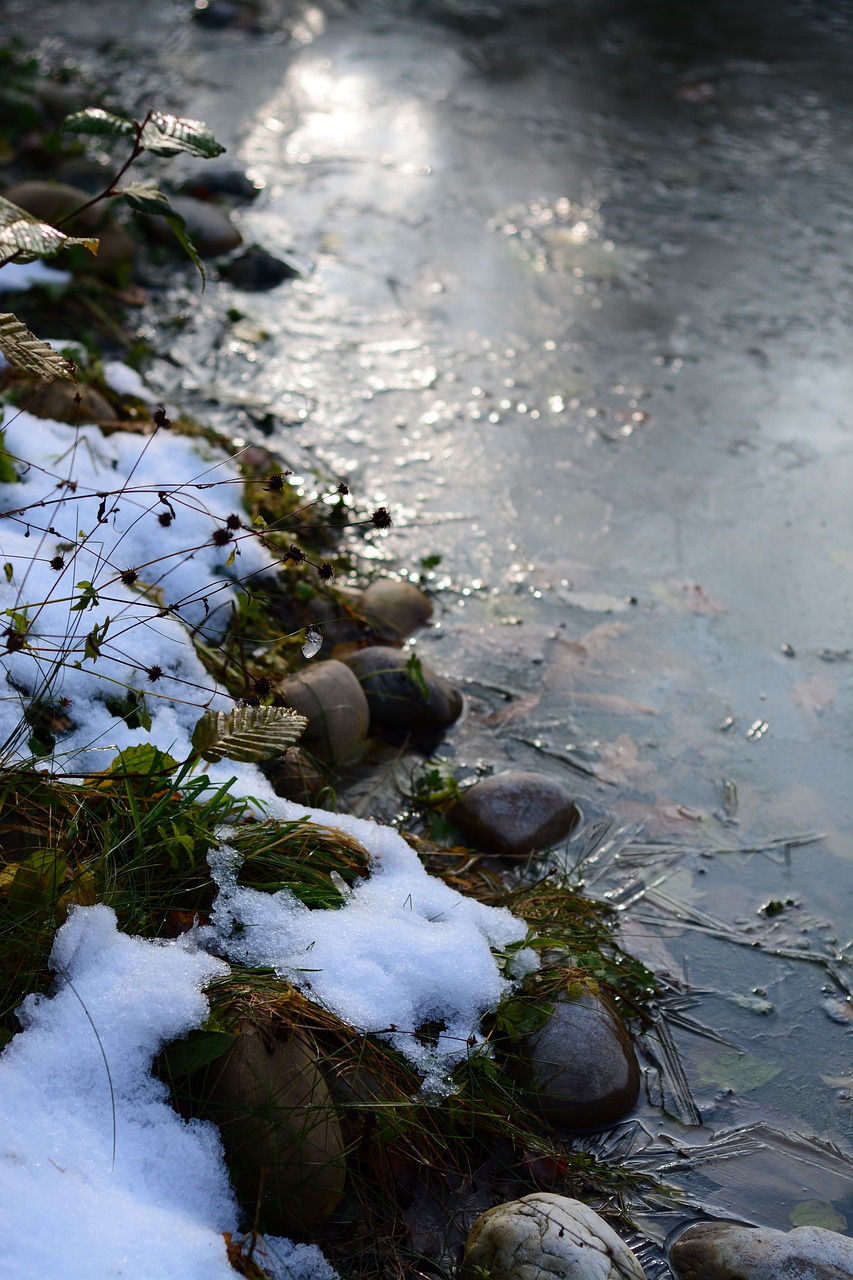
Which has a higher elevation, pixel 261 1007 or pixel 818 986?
pixel 261 1007

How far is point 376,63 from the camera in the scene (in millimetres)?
6949

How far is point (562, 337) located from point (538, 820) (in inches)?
100

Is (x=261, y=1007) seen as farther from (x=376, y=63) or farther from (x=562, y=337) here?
(x=376, y=63)

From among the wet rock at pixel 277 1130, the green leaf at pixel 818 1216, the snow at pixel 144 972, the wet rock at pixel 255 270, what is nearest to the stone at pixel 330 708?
the snow at pixel 144 972

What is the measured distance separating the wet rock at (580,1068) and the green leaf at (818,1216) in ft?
1.06

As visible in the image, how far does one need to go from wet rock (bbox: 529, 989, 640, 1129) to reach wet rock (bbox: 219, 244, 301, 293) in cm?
358

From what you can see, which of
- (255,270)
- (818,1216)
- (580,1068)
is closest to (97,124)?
(580,1068)

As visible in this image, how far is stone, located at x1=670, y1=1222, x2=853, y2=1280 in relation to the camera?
5.67ft

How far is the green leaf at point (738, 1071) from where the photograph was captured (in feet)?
7.07

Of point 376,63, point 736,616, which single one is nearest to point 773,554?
point 736,616

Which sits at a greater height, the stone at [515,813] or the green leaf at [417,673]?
the green leaf at [417,673]

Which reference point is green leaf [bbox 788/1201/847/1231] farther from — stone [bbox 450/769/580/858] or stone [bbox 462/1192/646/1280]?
stone [bbox 450/769/580/858]

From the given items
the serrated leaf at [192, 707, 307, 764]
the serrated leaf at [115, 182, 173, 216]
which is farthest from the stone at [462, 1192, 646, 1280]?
the serrated leaf at [115, 182, 173, 216]

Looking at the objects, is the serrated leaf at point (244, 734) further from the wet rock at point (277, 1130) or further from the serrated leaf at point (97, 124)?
the serrated leaf at point (97, 124)
